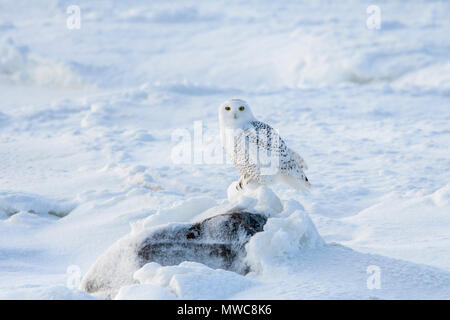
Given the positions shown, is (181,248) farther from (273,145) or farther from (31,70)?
(31,70)

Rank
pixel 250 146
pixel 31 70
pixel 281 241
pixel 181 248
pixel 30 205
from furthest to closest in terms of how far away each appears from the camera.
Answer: pixel 31 70
pixel 30 205
pixel 250 146
pixel 181 248
pixel 281 241

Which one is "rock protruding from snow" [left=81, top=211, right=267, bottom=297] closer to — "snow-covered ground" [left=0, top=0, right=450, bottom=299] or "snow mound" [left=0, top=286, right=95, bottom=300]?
"snow-covered ground" [left=0, top=0, right=450, bottom=299]

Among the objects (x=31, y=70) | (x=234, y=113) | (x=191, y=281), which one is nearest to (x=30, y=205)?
(x=234, y=113)

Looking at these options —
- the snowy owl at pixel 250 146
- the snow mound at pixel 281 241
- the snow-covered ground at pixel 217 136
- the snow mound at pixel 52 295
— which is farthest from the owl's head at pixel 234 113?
the snow mound at pixel 52 295

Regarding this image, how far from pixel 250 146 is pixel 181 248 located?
113 cm

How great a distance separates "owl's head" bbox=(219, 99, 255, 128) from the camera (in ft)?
13.6

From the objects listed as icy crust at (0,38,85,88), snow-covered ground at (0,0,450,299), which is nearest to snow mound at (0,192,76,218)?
snow-covered ground at (0,0,450,299)

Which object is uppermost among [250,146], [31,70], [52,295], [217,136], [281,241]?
[31,70]

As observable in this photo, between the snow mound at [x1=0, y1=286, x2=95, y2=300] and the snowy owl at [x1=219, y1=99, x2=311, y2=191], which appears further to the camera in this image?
the snowy owl at [x1=219, y1=99, x2=311, y2=191]

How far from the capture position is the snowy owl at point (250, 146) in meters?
4.17

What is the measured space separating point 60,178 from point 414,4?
13.4 m

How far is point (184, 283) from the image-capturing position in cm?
269

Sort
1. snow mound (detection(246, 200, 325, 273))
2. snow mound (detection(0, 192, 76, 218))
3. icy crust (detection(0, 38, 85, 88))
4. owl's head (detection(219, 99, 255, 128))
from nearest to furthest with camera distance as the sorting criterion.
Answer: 1. snow mound (detection(246, 200, 325, 273))
2. owl's head (detection(219, 99, 255, 128))
3. snow mound (detection(0, 192, 76, 218))
4. icy crust (detection(0, 38, 85, 88))
